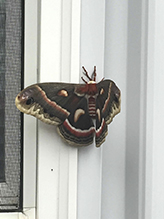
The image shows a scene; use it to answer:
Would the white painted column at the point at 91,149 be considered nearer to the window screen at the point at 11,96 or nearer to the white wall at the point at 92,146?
the white wall at the point at 92,146

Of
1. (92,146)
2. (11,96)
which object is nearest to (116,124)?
(92,146)

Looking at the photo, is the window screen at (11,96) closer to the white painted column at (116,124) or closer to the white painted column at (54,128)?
the white painted column at (54,128)

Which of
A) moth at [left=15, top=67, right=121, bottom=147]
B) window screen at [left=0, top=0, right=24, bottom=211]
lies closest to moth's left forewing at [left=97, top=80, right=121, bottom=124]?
moth at [left=15, top=67, right=121, bottom=147]

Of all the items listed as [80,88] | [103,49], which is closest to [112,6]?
[103,49]

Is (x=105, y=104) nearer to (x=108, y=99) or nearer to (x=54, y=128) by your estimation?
(x=108, y=99)

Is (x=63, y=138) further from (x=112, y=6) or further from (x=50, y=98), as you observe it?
(x=112, y=6)

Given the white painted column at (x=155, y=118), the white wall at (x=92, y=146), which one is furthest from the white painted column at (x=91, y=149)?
the white painted column at (x=155, y=118)

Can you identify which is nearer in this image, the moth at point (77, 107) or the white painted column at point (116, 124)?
the moth at point (77, 107)

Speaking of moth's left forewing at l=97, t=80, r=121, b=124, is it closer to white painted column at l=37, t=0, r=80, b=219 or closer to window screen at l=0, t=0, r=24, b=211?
white painted column at l=37, t=0, r=80, b=219
